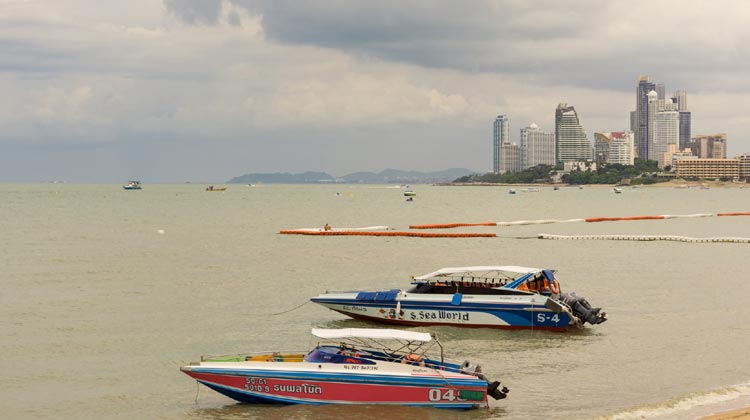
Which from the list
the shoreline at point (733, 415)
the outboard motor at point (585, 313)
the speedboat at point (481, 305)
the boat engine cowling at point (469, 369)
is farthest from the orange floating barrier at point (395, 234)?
the shoreline at point (733, 415)

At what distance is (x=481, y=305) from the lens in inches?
1335

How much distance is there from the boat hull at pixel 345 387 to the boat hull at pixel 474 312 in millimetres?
10697

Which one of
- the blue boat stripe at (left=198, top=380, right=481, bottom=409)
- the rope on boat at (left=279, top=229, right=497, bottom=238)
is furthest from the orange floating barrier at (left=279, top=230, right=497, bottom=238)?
the blue boat stripe at (left=198, top=380, right=481, bottom=409)

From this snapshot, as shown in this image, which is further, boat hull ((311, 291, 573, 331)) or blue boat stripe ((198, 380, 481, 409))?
boat hull ((311, 291, 573, 331))

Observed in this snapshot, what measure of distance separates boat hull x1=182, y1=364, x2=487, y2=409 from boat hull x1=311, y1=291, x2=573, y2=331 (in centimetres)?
1070

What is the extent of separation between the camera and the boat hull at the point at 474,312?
33719 millimetres

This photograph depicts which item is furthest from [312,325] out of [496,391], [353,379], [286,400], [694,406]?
[694,406]

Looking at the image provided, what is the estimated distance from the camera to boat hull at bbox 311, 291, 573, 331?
33719 mm

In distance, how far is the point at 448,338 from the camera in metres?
32.8

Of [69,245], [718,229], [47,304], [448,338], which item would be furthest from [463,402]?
[718,229]

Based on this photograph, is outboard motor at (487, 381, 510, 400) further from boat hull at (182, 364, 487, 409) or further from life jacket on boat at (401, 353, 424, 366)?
life jacket on boat at (401, 353, 424, 366)

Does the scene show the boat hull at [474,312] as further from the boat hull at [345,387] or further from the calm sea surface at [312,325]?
the boat hull at [345,387]

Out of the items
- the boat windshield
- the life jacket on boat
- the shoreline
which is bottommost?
the shoreline

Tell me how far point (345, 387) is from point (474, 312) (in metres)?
11.9
